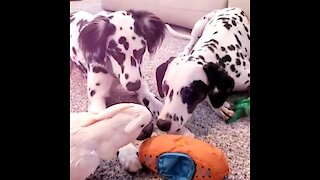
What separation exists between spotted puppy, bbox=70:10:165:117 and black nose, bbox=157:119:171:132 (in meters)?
0.05

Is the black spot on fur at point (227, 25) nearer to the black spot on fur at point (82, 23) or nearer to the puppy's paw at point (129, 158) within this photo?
the black spot on fur at point (82, 23)

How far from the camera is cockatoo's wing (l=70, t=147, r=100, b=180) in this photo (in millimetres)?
729

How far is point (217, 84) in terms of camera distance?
1059mm

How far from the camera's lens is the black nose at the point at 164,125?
94cm

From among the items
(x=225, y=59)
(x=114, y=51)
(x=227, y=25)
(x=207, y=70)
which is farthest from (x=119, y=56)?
(x=227, y=25)

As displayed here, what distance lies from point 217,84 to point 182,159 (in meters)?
0.31

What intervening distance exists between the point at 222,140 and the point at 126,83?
27cm

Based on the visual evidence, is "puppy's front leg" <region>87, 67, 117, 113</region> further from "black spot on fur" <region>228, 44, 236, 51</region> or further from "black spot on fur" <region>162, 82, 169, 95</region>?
"black spot on fur" <region>228, 44, 236, 51</region>

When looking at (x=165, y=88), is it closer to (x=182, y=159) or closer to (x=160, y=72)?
(x=160, y=72)

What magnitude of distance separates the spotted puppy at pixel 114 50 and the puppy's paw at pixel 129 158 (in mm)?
145

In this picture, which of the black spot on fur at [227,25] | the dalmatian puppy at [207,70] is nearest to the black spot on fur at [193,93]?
the dalmatian puppy at [207,70]
